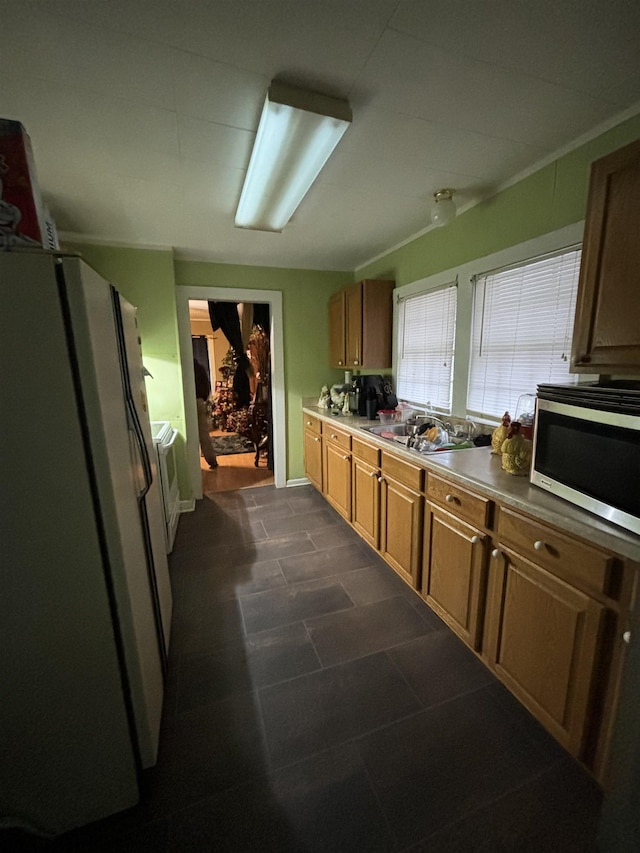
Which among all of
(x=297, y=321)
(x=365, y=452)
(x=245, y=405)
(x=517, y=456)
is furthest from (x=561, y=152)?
(x=245, y=405)

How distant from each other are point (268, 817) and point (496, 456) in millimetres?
1719

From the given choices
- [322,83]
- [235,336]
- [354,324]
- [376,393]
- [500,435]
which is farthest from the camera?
[235,336]

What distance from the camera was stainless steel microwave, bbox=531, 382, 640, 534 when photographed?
101 cm

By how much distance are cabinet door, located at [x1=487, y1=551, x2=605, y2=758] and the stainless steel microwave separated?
30cm

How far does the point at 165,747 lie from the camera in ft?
4.25

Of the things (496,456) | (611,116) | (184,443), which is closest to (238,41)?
(611,116)

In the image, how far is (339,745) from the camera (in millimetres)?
Answer: 1294

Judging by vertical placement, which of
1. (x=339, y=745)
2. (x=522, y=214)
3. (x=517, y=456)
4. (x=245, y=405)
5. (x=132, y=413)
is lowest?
(x=339, y=745)

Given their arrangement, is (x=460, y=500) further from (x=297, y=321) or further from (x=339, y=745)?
(x=297, y=321)

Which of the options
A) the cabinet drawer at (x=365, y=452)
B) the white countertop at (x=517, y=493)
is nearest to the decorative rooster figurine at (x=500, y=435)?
the white countertop at (x=517, y=493)

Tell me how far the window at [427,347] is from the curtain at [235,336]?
268 cm

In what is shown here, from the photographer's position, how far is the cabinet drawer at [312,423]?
3436 millimetres

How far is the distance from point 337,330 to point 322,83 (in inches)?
93.1

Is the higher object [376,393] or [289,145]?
[289,145]
